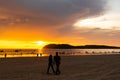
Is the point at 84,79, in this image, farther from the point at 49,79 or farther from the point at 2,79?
the point at 2,79

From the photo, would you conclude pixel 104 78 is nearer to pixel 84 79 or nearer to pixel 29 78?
pixel 84 79

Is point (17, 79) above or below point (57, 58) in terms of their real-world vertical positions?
below

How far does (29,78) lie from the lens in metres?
19.5

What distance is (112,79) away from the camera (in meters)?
19.2

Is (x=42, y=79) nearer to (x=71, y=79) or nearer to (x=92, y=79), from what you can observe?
(x=71, y=79)

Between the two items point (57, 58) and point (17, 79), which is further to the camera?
point (57, 58)

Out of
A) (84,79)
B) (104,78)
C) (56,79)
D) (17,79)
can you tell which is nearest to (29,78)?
(17,79)

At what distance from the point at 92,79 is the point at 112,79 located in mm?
1612

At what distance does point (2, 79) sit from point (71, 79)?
5.23m

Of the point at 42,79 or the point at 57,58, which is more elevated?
the point at 57,58

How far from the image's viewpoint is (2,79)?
1917 centimetres

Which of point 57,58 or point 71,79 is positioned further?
point 57,58

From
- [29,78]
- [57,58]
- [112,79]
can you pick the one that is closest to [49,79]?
[29,78]

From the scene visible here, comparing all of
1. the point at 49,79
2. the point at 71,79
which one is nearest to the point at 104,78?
the point at 71,79
